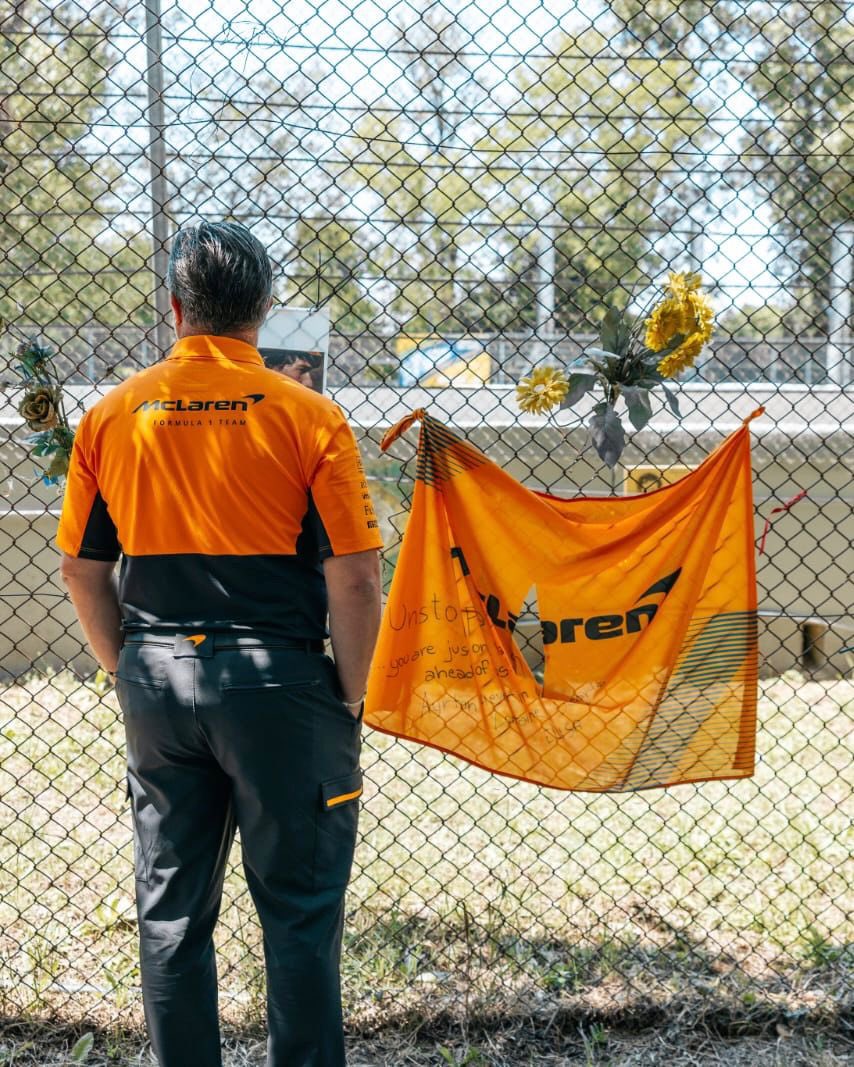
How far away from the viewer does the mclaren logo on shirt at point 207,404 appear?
1.96 meters

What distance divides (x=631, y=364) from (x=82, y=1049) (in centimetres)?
228

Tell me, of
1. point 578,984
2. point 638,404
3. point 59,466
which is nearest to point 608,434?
point 638,404

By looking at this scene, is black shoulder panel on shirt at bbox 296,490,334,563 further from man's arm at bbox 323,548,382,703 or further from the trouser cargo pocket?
the trouser cargo pocket

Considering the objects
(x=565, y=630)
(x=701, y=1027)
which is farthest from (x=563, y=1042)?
(x=565, y=630)

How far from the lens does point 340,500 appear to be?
6.48ft

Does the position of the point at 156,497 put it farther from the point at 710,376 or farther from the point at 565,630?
the point at 710,376

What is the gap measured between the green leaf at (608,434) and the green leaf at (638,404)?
5 cm

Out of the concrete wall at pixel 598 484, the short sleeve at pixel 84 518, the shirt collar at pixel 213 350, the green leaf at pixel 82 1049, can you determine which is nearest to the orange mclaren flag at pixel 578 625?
the shirt collar at pixel 213 350

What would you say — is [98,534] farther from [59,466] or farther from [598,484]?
[598,484]

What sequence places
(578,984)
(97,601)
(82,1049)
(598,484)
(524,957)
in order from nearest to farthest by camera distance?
(97,601)
(82,1049)
(578,984)
(524,957)
(598,484)

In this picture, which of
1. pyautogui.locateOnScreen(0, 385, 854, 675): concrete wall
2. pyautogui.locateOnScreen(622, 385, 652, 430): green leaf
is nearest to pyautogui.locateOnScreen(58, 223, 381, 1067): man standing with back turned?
pyautogui.locateOnScreen(622, 385, 652, 430): green leaf

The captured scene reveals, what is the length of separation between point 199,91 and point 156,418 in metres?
1.16

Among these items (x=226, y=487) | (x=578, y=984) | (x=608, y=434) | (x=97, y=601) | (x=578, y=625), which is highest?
(x=608, y=434)

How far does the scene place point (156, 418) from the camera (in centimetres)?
197
